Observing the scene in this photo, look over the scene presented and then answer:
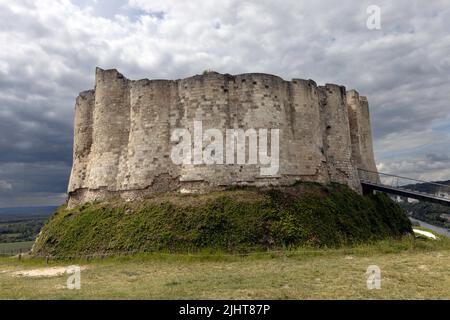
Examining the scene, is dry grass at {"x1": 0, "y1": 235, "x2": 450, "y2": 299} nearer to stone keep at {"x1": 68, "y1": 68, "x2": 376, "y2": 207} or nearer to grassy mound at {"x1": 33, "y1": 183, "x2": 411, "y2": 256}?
grassy mound at {"x1": 33, "y1": 183, "x2": 411, "y2": 256}

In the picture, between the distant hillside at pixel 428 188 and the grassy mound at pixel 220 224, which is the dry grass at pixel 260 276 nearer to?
the grassy mound at pixel 220 224

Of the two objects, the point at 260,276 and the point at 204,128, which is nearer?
the point at 260,276

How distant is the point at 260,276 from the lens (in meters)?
13.1

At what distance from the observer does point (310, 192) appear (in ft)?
72.2

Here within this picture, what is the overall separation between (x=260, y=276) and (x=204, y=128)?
36.7 ft

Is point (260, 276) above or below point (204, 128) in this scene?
below

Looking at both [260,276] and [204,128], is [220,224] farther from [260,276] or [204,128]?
[260,276]

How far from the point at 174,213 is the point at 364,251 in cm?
970

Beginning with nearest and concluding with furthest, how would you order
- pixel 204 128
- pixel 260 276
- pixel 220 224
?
pixel 260 276, pixel 220 224, pixel 204 128

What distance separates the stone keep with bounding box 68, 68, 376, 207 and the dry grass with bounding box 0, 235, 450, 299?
5599 millimetres

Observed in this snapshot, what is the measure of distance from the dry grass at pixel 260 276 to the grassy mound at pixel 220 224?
3.46ft

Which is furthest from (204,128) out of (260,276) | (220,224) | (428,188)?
(428,188)

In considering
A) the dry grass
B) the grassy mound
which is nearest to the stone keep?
the grassy mound
